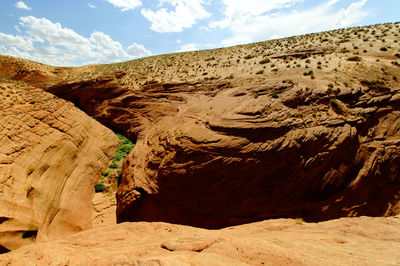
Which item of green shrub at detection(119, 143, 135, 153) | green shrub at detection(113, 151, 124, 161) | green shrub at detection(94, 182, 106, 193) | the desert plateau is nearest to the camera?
the desert plateau

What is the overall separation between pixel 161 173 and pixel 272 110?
7463 mm

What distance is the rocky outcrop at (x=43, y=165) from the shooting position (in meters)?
8.82

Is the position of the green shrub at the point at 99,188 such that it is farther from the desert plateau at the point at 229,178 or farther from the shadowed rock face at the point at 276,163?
the shadowed rock face at the point at 276,163

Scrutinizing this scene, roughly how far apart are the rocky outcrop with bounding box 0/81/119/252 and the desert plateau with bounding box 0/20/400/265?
0.07 m

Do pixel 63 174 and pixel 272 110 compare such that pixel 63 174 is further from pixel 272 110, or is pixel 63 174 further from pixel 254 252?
pixel 272 110

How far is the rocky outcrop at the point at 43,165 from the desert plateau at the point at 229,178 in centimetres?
7

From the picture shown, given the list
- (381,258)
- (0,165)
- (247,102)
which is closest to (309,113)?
(247,102)

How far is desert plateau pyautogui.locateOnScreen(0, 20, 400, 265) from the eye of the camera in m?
6.34

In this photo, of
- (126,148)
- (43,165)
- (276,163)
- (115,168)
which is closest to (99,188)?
(115,168)

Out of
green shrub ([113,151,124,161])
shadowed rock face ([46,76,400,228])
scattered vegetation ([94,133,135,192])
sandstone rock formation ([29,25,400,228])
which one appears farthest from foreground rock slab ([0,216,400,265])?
green shrub ([113,151,124,161])

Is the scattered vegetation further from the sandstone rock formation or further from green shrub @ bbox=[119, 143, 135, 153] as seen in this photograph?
the sandstone rock formation

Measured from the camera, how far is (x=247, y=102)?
38.5ft

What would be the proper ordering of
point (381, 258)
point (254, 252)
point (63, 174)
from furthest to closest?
point (63, 174) < point (254, 252) < point (381, 258)

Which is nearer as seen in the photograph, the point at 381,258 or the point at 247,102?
the point at 381,258
